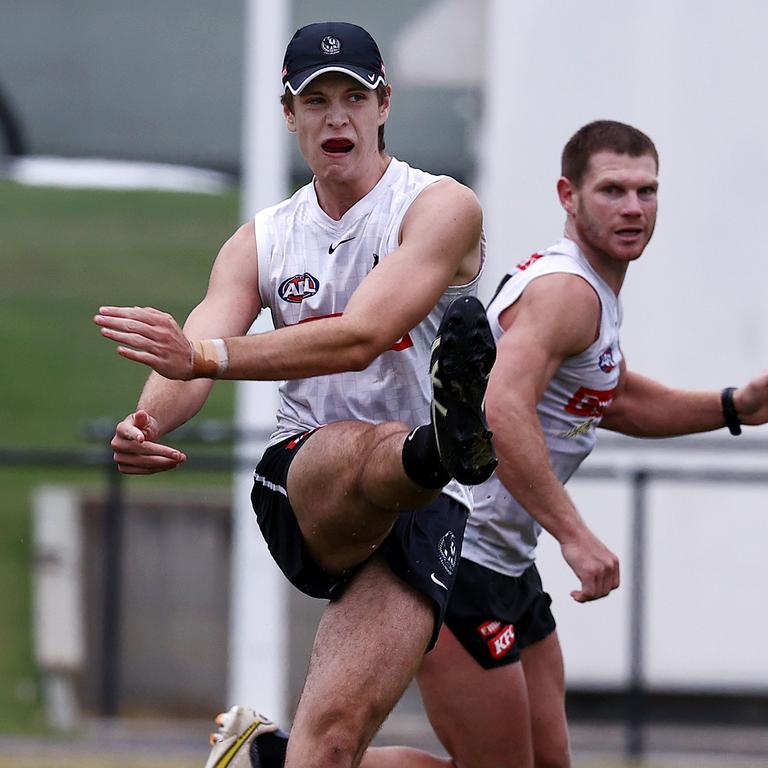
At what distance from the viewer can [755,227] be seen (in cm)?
924

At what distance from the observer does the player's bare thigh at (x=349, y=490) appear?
4000 millimetres

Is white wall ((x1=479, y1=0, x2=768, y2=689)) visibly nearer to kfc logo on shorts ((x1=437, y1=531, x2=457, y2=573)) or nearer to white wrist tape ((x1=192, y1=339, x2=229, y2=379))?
kfc logo on shorts ((x1=437, y1=531, x2=457, y2=573))

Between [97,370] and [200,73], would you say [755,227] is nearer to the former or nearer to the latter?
[200,73]

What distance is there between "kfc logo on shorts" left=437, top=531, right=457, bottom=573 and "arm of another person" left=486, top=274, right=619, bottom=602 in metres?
0.30

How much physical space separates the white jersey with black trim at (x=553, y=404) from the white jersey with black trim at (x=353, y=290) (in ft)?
1.31

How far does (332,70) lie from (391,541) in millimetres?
1199

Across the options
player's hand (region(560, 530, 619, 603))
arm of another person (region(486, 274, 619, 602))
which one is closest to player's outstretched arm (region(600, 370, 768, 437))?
arm of another person (region(486, 274, 619, 602))

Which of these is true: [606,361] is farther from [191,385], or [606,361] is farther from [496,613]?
[191,385]

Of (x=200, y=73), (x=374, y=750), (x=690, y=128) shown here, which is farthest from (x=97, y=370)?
(x=374, y=750)

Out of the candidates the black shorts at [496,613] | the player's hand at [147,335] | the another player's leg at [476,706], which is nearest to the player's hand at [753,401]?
the black shorts at [496,613]

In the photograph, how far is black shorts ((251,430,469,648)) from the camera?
4215 millimetres

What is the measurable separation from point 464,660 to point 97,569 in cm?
506

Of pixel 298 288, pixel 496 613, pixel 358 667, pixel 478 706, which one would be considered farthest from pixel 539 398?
pixel 358 667

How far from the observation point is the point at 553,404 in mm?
4898
